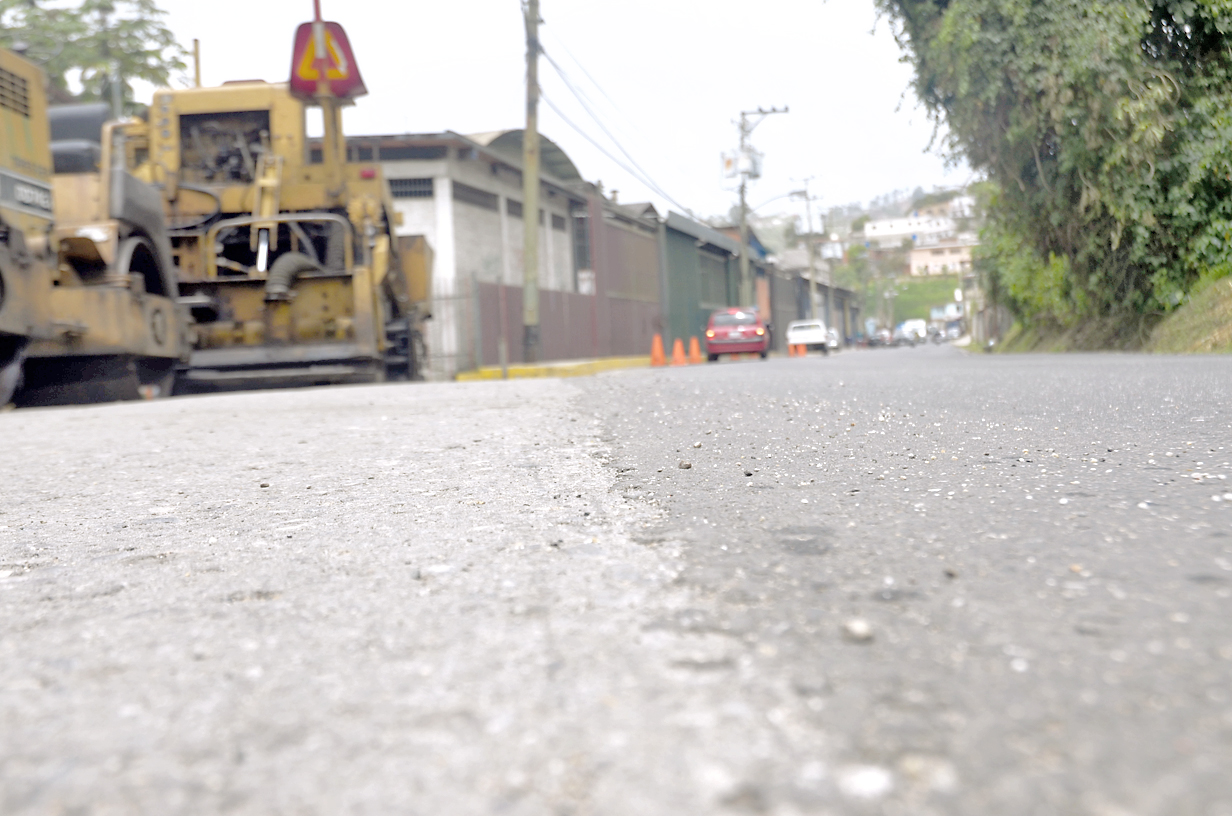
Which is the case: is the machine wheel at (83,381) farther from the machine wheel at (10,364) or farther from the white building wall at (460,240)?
the white building wall at (460,240)

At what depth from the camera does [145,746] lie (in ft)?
4.63

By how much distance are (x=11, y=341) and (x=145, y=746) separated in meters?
8.48

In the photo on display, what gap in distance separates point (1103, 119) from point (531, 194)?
31.7 ft

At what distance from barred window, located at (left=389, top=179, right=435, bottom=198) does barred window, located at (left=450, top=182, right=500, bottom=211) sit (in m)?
0.55

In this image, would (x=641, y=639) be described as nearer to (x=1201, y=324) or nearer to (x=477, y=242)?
(x=1201, y=324)

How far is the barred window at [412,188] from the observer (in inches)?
840

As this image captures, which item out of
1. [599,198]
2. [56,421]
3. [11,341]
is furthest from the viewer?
[599,198]

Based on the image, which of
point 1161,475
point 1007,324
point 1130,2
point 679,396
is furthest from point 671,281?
point 1161,475

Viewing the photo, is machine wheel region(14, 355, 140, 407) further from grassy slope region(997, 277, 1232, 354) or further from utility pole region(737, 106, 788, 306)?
utility pole region(737, 106, 788, 306)

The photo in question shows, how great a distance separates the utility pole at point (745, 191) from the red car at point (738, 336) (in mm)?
13332

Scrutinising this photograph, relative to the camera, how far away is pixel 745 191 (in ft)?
154

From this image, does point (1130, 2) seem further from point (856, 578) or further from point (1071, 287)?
point (856, 578)

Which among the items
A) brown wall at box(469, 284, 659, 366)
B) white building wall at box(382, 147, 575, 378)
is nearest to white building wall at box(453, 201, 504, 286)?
white building wall at box(382, 147, 575, 378)

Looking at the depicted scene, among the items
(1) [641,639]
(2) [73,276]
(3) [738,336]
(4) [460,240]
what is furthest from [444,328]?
(1) [641,639]
